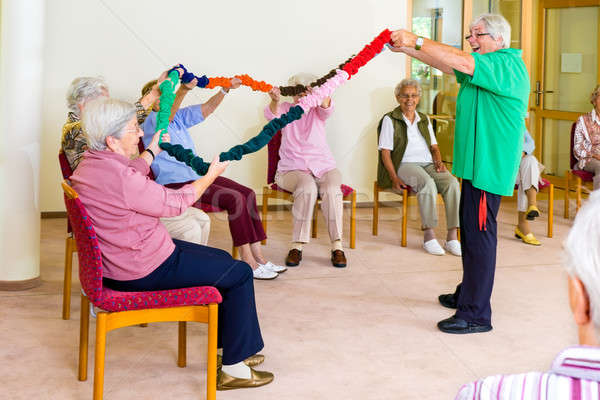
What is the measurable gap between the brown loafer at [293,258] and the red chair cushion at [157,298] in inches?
83.7

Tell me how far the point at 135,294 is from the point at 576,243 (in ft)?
6.00

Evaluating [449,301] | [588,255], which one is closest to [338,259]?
[449,301]

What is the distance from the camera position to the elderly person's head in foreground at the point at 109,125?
8.76ft

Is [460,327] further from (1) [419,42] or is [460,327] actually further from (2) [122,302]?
(2) [122,302]

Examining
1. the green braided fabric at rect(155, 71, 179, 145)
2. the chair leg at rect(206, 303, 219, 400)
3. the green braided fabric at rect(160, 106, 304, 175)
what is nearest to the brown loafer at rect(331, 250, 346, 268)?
the green braided fabric at rect(160, 106, 304, 175)

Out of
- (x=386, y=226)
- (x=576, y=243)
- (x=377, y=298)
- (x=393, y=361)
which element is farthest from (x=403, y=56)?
(x=576, y=243)

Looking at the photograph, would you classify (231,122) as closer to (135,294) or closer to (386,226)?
(386,226)

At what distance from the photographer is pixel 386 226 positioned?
593 centimetres

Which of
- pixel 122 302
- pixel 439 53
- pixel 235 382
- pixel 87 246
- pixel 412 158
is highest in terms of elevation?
pixel 439 53

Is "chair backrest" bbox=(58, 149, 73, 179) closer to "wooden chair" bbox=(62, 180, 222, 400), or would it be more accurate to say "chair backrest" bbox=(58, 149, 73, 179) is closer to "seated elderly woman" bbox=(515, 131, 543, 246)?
"wooden chair" bbox=(62, 180, 222, 400)

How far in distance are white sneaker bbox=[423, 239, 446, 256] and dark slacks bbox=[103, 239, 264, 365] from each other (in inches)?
97.5

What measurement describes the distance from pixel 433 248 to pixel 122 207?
3021mm

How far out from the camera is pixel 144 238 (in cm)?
261

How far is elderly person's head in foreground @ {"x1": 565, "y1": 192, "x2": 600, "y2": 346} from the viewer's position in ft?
3.35
